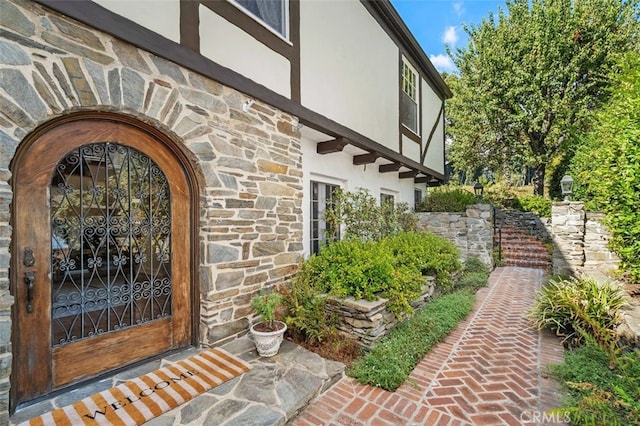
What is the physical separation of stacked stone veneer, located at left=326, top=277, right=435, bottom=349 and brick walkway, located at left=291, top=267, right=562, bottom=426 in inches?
22.6

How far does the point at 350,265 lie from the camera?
4363 mm

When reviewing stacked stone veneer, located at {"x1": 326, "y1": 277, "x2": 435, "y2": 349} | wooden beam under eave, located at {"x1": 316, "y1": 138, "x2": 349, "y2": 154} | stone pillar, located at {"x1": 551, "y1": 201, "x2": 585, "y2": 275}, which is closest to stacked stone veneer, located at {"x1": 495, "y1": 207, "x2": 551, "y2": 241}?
stone pillar, located at {"x1": 551, "y1": 201, "x2": 585, "y2": 275}

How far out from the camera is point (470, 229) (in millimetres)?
8516

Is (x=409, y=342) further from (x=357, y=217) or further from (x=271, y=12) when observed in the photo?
(x=271, y=12)

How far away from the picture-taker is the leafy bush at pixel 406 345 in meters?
3.20

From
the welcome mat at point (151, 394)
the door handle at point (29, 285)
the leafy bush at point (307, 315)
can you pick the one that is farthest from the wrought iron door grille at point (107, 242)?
the leafy bush at point (307, 315)

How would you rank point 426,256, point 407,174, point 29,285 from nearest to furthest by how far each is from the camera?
point 29,285, point 426,256, point 407,174

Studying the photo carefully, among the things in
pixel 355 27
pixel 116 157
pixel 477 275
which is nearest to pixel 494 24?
pixel 355 27

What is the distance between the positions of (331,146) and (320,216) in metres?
1.33

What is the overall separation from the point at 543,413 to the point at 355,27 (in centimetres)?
647

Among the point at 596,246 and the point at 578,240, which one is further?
the point at 578,240

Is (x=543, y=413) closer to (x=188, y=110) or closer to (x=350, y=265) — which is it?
(x=350, y=265)

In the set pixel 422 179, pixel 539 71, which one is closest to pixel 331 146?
pixel 422 179

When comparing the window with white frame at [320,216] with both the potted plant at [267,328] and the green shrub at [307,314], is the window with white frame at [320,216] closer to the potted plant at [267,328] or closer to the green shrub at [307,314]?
the green shrub at [307,314]
